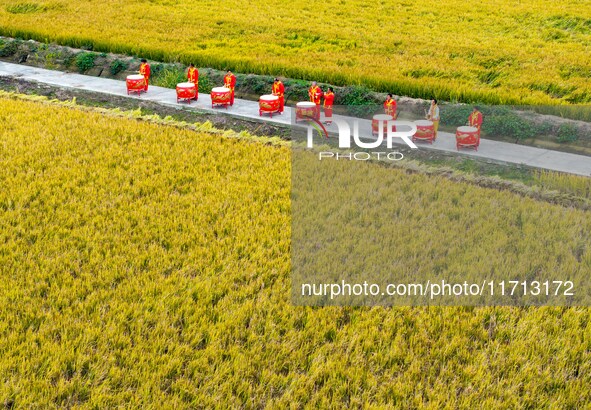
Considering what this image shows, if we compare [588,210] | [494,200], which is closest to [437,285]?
[494,200]

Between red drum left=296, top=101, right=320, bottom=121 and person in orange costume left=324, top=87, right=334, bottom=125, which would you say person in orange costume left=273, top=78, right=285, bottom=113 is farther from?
person in orange costume left=324, top=87, right=334, bottom=125

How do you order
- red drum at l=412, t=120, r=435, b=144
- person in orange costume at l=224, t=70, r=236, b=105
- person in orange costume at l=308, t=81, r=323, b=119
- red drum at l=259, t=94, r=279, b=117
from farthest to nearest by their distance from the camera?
person in orange costume at l=224, t=70, r=236, b=105, red drum at l=259, t=94, r=279, b=117, person in orange costume at l=308, t=81, r=323, b=119, red drum at l=412, t=120, r=435, b=144

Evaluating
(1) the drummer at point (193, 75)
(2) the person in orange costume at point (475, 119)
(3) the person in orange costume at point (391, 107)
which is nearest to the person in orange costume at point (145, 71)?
(1) the drummer at point (193, 75)

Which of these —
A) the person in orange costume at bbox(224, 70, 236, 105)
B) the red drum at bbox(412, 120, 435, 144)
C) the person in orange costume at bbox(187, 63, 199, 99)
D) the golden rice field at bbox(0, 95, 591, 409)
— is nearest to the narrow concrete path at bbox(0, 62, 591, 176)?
the red drum at bbox(412, 120, 435, 144)

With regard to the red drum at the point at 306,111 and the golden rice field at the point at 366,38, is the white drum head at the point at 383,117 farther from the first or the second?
the golden rice field at the point at 366,38

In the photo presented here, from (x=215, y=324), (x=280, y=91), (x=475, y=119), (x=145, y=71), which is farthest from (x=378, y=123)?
(x=215, y=324)

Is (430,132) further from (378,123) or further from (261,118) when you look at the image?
(261,118)

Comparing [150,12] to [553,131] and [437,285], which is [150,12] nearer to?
[553,131]
